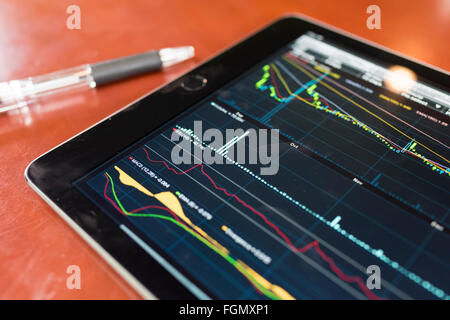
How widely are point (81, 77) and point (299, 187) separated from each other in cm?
41

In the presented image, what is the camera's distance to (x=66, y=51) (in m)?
0.79

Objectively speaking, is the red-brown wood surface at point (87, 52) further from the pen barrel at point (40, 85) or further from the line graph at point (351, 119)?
the line graph at point (351, 119)

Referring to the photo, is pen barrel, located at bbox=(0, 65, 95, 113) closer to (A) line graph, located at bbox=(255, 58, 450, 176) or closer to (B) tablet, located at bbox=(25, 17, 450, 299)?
(B) tablet, located at bbox=(25, 17, 450, 299)

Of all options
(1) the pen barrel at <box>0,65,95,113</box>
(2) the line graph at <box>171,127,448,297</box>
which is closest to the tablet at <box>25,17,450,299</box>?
(2) the line graph at <box>171,127,448,297</box>

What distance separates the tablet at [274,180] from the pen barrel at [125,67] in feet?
0.27

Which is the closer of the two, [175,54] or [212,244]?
[212,244]

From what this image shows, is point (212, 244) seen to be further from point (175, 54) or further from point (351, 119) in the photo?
point (175, 54)

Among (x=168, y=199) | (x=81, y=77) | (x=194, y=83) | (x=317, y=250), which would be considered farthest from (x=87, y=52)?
(x=317, y=250)

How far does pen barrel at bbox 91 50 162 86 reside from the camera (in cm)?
71

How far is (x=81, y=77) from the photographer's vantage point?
2.33 ft

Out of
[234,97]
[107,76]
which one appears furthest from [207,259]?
[107,76]

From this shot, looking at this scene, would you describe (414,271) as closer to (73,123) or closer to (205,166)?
(205,166)
